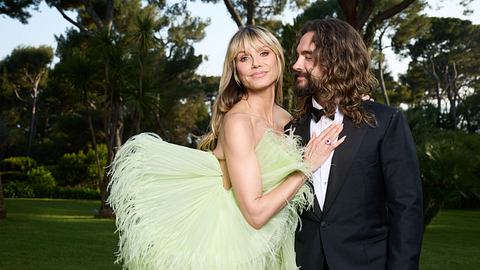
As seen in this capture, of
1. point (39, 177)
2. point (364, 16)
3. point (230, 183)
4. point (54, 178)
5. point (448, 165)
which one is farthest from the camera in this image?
point (54, 178)

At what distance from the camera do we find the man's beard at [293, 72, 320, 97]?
8.32 feet

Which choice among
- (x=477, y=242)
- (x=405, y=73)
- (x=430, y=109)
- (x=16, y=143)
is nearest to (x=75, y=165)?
(x=16, y=143)

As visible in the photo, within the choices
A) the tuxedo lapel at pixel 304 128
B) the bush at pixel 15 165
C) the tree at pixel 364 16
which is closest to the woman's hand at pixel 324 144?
the tuxedo lapel at pixel 304 128

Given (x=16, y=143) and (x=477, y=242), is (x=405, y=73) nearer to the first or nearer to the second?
(x=16, y=143)

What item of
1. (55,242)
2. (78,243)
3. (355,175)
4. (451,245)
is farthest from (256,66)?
(451,245)

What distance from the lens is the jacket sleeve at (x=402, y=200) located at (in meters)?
2.27

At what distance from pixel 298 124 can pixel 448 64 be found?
40.8 meters

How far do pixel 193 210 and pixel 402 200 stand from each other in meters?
0.95

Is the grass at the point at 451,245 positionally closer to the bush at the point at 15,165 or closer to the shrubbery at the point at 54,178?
the shrubbery at the point at 54,178

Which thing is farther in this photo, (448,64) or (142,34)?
(448,64)

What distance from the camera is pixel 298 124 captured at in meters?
2.73

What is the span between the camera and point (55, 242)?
1031 cm

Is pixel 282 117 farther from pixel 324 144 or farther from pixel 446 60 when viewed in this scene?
pixel 446 60

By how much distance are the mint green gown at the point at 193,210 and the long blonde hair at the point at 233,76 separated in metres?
0.14
